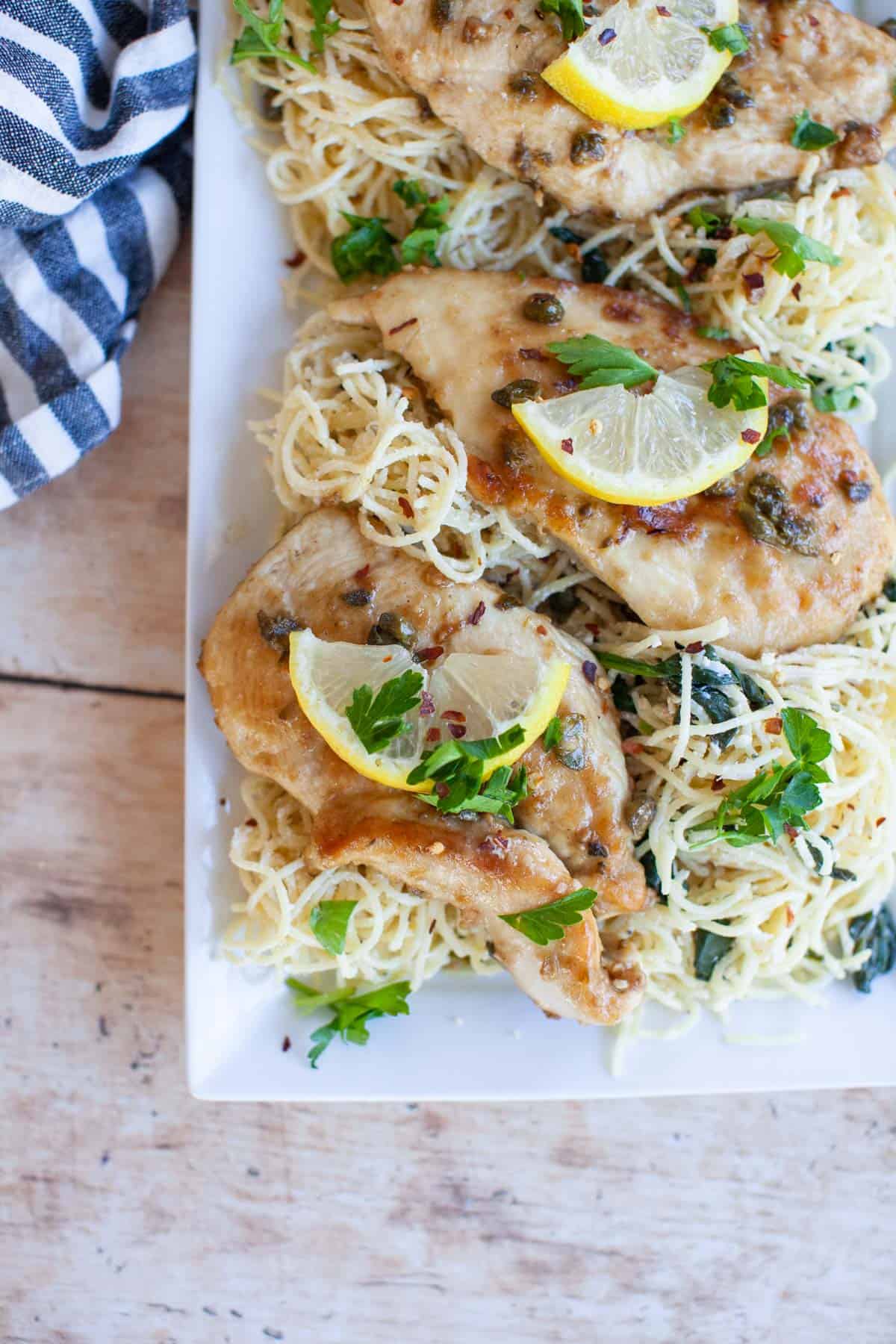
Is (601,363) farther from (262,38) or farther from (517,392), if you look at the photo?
(262,38)

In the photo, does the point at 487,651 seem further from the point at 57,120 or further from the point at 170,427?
the point at 57,120

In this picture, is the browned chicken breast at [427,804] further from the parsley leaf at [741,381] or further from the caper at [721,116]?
the caper at [721,116]

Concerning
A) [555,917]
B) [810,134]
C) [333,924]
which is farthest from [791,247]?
[333,924]

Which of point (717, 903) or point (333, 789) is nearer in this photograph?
point (333, 789)

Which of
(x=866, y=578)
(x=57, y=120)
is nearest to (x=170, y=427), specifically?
(x=57, y=120)

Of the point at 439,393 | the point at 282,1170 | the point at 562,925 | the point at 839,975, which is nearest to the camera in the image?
the point at 562,925

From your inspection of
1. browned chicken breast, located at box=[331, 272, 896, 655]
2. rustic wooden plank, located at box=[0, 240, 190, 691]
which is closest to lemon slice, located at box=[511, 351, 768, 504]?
browned chicken breast, located at box=[331, 272, 896, 655]

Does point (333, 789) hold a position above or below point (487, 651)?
below
